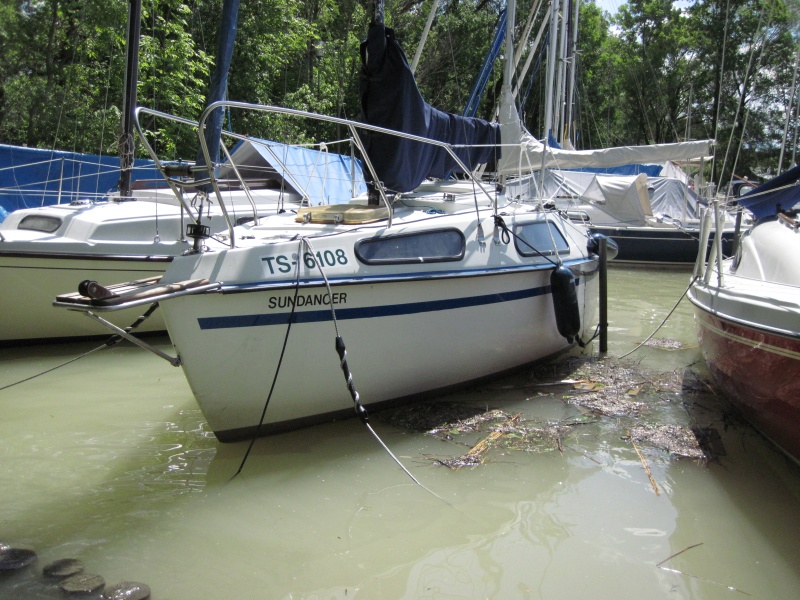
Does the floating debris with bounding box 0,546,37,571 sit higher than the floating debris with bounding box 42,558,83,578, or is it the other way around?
the floating debris with bounding box 0,546,37,571

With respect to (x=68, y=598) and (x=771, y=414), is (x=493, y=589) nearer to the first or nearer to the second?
(x=68, y=598)

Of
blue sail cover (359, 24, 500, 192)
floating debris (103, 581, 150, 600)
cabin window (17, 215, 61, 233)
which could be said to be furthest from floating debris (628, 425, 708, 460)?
cabin window (17, 215, 61, 233)

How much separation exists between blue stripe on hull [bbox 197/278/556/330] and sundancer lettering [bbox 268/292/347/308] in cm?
6

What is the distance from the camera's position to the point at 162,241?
8875 millimetres

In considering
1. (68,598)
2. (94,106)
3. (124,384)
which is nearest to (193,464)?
(68,598)

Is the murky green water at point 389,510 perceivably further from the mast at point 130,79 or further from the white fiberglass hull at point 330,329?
the mast at point 130,79

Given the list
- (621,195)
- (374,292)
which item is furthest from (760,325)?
(621,195)

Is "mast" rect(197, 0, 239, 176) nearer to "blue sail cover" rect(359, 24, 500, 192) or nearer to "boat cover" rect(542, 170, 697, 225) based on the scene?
"blue sail cover" rect(359, 24, 500, 192)

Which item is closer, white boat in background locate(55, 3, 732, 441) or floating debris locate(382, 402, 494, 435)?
white boat in background locate(55, 3, 732, 441)

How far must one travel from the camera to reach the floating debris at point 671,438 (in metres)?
5.39

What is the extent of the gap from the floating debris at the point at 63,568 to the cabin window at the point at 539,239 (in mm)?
4694

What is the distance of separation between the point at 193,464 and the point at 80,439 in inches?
45.5

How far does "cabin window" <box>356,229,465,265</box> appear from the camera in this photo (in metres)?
5.60

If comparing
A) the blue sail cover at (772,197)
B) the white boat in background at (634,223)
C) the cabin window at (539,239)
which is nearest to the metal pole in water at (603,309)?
the cabin window at (539,239)
